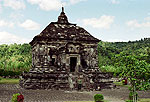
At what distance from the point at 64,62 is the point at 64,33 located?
12.4 ft

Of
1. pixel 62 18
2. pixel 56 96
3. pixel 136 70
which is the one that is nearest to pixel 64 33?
pixel 62 18

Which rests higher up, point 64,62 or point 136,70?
point 64,62

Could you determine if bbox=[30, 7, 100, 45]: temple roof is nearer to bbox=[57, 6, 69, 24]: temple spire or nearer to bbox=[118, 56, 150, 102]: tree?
bbox=[57, 6, 69, 24]: temple spire

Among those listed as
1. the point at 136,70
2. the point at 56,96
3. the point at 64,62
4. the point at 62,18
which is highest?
the point at 62,18

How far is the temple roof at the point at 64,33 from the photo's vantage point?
24823 millimetres

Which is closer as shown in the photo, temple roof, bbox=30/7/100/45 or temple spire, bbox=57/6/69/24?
temple roof, bbox=30/7/100/45

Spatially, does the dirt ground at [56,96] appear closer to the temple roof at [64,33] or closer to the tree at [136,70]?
the tree at [136,70]

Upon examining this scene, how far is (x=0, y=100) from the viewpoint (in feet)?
47.4

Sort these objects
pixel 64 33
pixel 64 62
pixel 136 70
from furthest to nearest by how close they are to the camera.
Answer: pixel 64 33
pixel 64 62
pixel 136 70

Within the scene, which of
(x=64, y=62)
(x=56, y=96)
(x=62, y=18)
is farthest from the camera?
(x=62, y=18)

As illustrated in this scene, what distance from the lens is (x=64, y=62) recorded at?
2508 cm

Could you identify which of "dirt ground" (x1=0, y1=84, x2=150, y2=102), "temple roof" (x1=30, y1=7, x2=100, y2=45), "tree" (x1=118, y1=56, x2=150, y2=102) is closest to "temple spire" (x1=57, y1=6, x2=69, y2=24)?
"temple roof" (x1=30, y1=7, x2=100, y2=45)

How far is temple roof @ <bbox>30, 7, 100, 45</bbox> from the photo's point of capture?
81.4 ft

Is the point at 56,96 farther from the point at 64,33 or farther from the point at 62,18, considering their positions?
the point at 62,18
